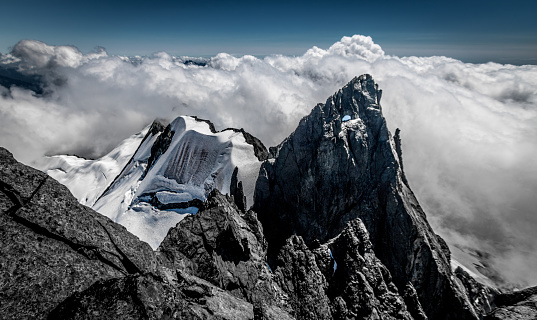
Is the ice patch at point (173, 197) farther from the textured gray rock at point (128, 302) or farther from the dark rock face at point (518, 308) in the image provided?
the dark rock face at point (518, 308)

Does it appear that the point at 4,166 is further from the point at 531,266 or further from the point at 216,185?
the point at 531,266

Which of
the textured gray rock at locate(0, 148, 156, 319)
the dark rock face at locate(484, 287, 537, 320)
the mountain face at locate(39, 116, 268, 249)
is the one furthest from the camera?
the mountain face at locate(39, 116, 268, 249)

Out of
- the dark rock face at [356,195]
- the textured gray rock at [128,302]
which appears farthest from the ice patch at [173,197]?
the textured gray rock at [128,302]

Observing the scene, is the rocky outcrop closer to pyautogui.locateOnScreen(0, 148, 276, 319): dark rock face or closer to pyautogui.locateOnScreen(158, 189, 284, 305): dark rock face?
pyautogui.locateOnScreen(158, 189, 284, 305): dark rock face

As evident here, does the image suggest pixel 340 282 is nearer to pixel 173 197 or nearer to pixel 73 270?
pixel 73 270

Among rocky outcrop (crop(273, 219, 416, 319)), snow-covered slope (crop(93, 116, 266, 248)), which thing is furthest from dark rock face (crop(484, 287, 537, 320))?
snow-covered slope (crop(93, 116, 266, 248))

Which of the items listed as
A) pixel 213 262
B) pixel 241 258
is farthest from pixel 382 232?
pixel 213 262
